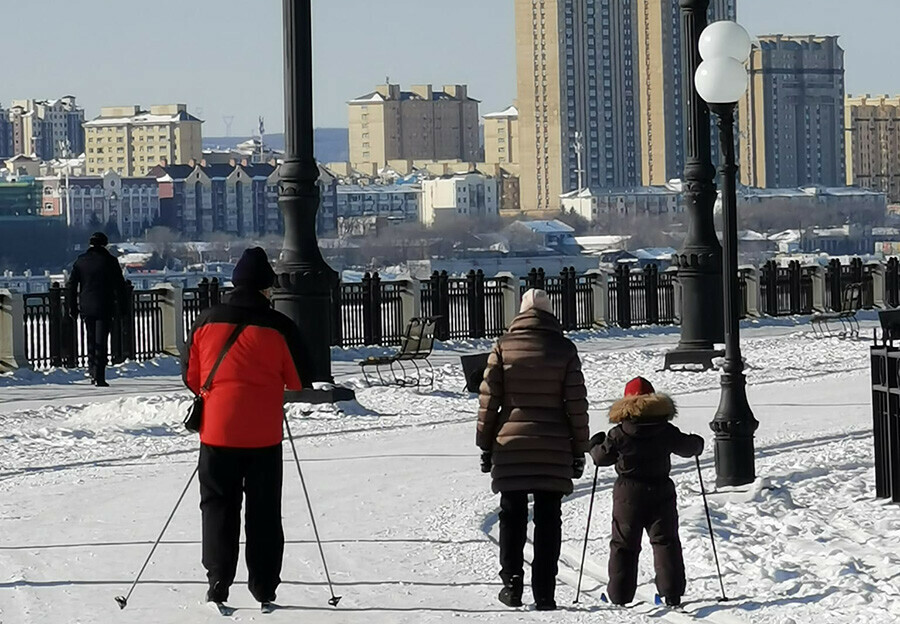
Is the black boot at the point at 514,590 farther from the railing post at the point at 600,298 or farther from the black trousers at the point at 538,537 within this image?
the railing post at the point at 600,298

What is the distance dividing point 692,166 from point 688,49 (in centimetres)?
181

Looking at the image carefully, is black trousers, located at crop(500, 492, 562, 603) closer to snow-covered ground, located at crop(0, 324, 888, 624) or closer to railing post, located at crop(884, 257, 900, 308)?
snow-covered ground, located at crop(0, 324, 888, 624)

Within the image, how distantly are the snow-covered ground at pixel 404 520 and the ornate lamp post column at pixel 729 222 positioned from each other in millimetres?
337

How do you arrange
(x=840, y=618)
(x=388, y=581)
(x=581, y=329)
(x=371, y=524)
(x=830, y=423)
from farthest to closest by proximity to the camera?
(x=581, y=329) < (x=830, y=423) < (x=371, y=524) < (x=388, y=581) < (x=840, y=618)

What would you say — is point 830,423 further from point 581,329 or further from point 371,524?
point 581,329

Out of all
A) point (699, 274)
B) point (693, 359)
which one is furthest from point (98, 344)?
point (699, 274)

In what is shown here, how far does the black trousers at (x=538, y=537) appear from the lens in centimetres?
909

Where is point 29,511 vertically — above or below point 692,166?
below

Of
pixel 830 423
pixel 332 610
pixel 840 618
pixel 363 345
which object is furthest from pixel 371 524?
pixel 363 345

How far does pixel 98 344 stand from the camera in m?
23.4

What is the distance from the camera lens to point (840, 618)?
8555 millimetres

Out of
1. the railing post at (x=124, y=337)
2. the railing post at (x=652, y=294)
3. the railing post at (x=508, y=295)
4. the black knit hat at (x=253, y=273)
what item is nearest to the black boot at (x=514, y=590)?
the black knit hat at (x=253, y=273)

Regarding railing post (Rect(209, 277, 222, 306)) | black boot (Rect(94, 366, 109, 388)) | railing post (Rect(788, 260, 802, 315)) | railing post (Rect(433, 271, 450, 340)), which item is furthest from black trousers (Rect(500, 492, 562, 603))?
railing post (Rect(788, 260, 802, 315))

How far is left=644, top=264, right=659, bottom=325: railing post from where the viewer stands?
34.8 m
